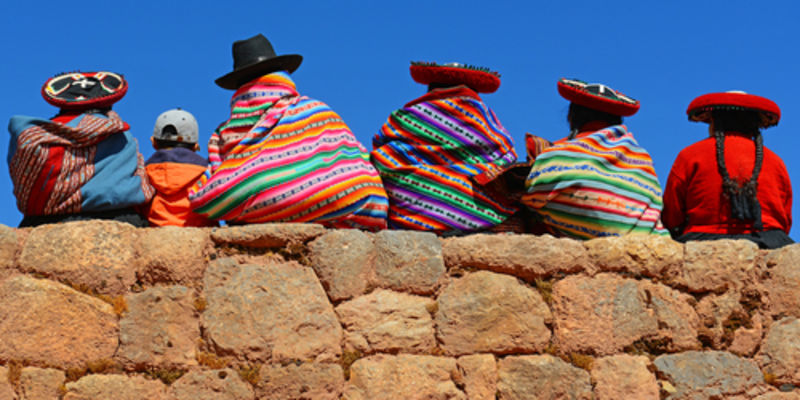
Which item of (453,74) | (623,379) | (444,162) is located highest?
(453,74)

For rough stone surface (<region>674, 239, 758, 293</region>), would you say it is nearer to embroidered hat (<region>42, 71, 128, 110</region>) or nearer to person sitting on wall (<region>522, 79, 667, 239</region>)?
person sitting on wall (<region>522, 79, 667, 239</region>)

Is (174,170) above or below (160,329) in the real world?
above

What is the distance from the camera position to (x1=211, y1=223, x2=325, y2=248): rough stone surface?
4648mm

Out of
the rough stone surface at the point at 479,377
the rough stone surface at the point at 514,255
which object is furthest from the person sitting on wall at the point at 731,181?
the rough stone surface at the point at 479,377

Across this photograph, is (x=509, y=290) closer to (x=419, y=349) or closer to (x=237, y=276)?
(x=419, y=349)

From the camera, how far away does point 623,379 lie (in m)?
4.62

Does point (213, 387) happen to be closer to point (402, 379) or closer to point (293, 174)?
point (402, 379)

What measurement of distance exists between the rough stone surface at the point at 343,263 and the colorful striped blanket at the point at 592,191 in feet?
3.14

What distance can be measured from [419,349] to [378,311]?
0.24 metres

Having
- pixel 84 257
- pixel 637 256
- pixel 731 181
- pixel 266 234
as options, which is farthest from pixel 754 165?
pixel 84 257

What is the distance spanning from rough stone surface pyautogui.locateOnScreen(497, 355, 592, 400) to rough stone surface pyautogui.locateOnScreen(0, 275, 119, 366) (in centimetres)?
166

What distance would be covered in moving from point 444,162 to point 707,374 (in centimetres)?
158

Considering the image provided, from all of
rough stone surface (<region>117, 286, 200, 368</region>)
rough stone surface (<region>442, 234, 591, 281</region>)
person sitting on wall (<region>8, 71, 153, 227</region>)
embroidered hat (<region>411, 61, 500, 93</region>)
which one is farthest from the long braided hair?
person sitting on wall (<region>8, 71, 153, 227</region>)

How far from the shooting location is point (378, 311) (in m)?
4.60
